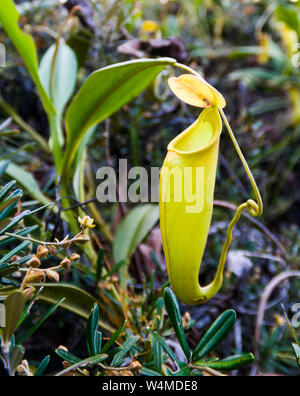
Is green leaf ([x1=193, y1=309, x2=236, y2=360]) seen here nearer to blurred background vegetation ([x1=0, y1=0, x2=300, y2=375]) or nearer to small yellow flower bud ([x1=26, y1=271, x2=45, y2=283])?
blurred background vegetation ([x1=0, y1=0, x2=300, y2=375])

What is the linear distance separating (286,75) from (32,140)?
1.04 meters

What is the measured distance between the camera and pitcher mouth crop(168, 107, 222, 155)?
49cm

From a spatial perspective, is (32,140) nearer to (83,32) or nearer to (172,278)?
(83,32)

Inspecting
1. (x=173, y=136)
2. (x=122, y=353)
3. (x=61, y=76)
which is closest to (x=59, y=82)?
(x=61, y=76)

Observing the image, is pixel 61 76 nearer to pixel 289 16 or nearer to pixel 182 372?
pixel 182 372

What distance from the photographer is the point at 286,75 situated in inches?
54.6

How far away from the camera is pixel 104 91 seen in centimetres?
56

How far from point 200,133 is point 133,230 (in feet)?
0.95

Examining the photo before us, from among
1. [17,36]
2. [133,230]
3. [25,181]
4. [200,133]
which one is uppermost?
[17,36]

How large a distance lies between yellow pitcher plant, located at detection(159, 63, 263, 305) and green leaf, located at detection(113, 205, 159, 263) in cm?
20

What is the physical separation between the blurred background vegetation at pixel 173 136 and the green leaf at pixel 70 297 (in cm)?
4

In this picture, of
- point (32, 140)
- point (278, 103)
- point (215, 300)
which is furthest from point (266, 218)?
point (32, 140)

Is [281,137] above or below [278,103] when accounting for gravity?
below

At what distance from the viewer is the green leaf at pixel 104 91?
1.64 ft
